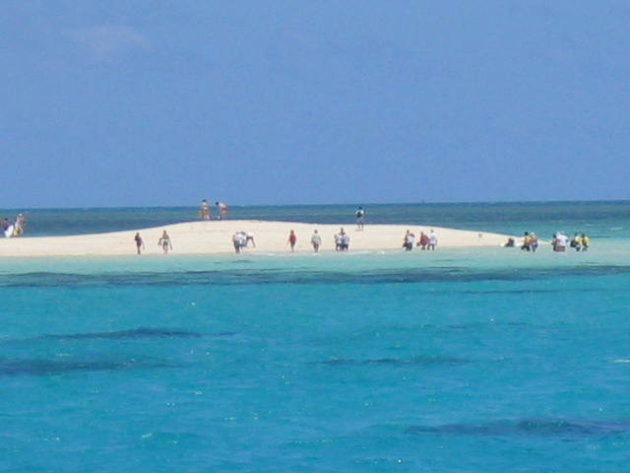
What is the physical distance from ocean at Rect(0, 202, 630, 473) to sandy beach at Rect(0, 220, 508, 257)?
22.0m

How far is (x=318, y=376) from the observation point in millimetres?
25719

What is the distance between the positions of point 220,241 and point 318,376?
49066mm

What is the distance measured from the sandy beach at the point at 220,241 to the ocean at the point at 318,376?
22.0 m

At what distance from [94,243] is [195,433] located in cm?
5861

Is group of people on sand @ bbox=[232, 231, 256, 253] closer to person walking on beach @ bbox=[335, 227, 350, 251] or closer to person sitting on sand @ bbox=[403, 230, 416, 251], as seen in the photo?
person walking on beach @ bbox=[335, 227, 350, 251]

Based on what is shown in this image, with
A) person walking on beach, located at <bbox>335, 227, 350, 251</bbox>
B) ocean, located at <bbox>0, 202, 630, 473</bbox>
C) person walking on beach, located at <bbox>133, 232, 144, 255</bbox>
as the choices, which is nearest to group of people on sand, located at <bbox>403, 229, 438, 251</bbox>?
person walking on beach, located at <bbox>335, 227, 350, 251</bbox>

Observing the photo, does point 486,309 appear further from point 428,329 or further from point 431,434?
point 431,434

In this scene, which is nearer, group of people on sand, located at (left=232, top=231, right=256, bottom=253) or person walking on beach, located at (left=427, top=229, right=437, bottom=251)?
group of people on sand, located at (left=232, top=231, right=256, bottom=253)

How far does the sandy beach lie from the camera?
71.8 metres

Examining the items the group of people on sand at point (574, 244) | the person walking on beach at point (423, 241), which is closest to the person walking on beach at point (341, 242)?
the person walking on beach at point (423, 241)

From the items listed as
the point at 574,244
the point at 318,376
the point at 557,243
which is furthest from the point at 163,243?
the point at 318,376

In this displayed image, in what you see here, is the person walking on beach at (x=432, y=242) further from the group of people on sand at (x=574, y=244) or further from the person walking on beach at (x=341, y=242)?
the group of people on sand at (x=574, y=244)

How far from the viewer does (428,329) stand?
34.2 metres

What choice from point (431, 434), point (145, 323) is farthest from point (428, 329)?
point (431, 434)
